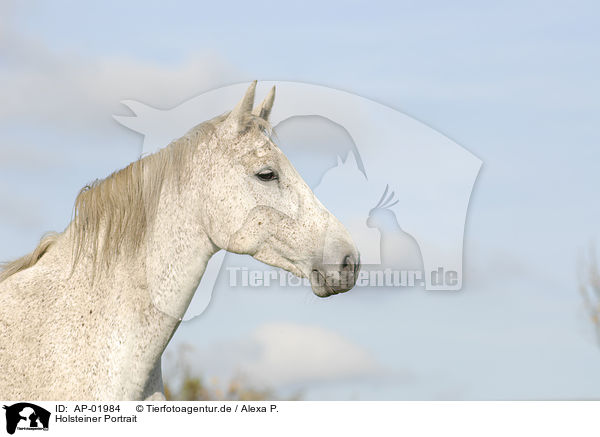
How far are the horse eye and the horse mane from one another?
0.46 m

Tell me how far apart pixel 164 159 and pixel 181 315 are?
4.14ft

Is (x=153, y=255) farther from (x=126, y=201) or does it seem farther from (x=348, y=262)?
(x=348, y=262)

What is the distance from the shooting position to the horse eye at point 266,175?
512cm

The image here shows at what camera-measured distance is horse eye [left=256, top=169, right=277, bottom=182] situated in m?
5.12

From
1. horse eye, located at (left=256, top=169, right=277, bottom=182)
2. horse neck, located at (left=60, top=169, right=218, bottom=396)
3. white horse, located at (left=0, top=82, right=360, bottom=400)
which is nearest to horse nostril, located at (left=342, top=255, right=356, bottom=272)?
white horse, located at (left=0, top=82, right=360, bottom=400)

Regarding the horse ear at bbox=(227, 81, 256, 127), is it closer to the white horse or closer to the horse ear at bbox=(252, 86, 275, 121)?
the white horse

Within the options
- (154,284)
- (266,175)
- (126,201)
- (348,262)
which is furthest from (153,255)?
(348,262)

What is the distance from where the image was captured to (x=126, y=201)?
520 centimetres

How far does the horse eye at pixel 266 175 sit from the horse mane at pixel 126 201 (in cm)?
46
